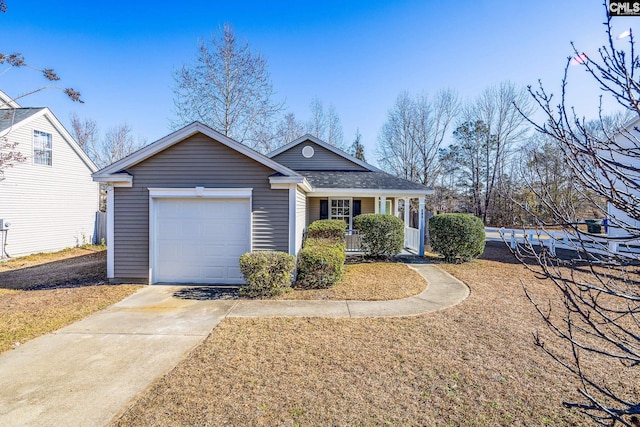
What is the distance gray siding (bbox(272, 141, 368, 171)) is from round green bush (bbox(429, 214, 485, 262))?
5.99 metres

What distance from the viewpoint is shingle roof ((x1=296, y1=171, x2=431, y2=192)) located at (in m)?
13.1

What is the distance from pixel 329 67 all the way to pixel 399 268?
13615 mm

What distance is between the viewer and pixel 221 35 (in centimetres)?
1856

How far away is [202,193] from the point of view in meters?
8.32

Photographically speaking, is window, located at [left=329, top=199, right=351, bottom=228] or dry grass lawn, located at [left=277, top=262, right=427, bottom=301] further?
window, located at [left=329, top=199, right=351, bottom=228]

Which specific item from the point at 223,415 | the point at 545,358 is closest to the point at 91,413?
the point at 223,415

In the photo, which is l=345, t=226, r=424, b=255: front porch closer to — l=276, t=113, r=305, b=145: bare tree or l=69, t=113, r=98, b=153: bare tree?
l=276, t=113, r=305, b=145: bare tree

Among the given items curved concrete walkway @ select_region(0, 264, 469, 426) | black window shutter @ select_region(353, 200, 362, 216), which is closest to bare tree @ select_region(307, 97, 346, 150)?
black window shutter @ select_region(353, 200, 362, 216)

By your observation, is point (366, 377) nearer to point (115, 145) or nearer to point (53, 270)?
point (53, 270)

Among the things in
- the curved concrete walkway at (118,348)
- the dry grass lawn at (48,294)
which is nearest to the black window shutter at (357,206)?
Answer: the curved concrete walkway at (118,348)

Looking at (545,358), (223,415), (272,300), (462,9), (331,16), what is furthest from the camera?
(331,16)

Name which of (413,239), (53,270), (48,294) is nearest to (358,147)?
(413,239)

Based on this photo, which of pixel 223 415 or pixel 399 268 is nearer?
pixel 223 415

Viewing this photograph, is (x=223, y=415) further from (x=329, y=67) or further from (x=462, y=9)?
(x=329, y=67)
